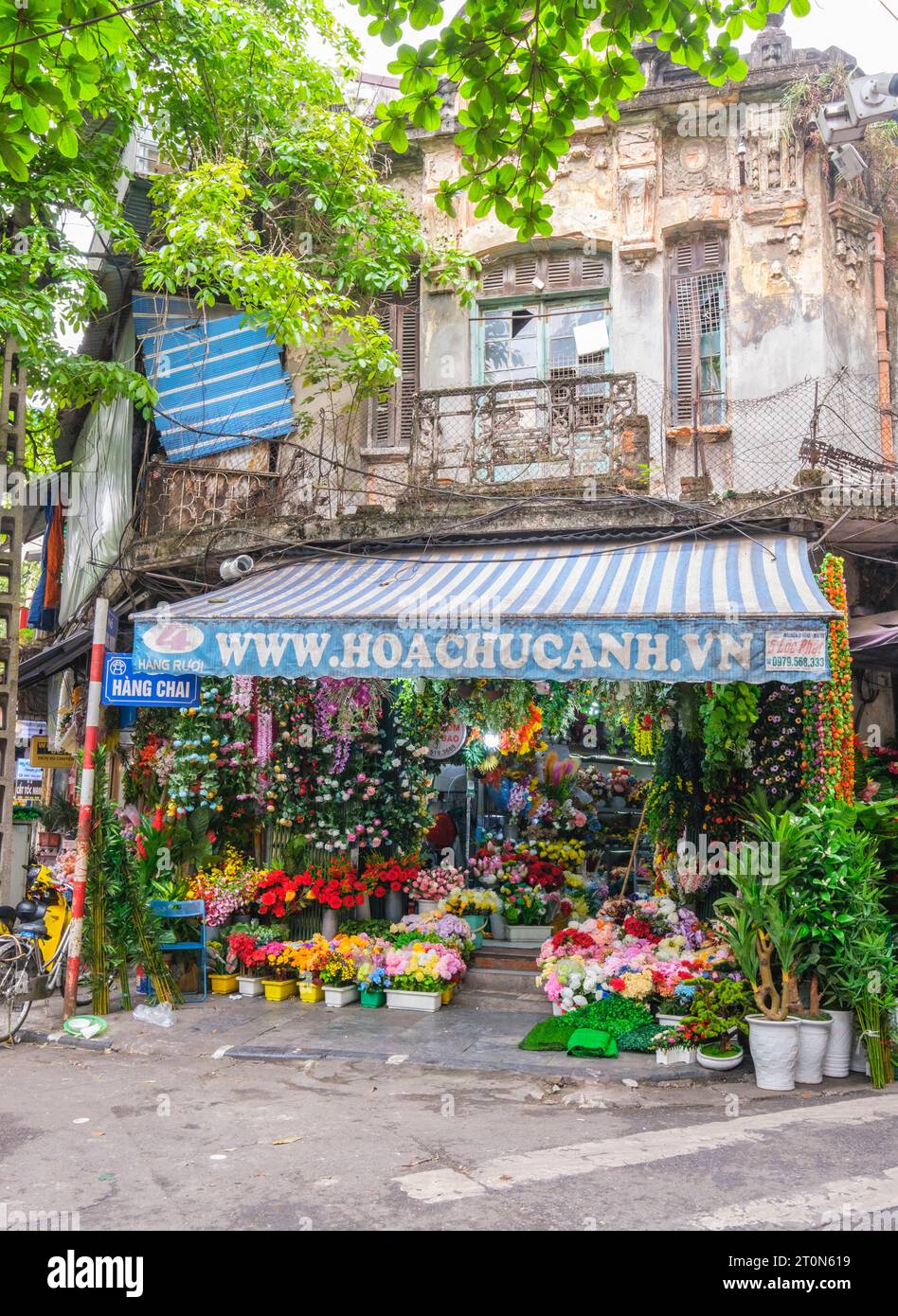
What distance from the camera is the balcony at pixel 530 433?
10.5 metres

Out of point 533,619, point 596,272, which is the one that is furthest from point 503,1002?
point 596,272

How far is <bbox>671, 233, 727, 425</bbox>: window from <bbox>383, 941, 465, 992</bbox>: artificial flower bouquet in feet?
18.9

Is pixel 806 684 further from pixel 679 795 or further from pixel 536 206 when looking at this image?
pixel 536 206

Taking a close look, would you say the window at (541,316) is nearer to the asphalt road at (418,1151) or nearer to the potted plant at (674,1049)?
the potted plant at (674,1049)

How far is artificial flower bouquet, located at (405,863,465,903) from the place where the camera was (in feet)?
36.3

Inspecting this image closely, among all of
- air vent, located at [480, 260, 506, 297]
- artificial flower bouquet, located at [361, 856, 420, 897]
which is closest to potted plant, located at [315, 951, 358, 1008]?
artificial flower bouquet, located at [361, 856, 420, 897]

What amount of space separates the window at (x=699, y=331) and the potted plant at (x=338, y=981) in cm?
628

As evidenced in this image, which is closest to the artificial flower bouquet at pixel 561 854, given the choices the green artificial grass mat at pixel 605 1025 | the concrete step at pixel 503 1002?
the concrete step at pixel 503 1002

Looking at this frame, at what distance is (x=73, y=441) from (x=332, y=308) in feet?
25.1

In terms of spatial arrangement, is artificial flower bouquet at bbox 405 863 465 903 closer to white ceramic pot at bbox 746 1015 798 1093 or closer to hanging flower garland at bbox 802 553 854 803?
hanging flower garland at bbox 802 553 854 803

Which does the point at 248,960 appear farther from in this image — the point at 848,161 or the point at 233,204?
the point at 848,161

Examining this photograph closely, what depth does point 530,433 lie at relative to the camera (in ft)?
Result: 35.3
